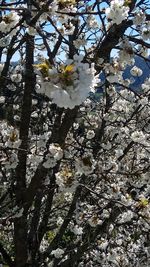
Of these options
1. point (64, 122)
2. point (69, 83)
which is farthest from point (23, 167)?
point (69, 83)

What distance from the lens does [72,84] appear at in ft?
5.94

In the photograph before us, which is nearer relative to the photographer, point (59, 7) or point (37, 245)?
point (59, 7)

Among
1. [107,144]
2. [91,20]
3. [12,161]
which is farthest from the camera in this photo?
[107,144]

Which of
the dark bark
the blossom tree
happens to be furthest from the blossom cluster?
the dark bark

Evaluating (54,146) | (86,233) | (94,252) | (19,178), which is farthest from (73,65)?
(94,252)

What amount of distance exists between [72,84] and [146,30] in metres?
2.50

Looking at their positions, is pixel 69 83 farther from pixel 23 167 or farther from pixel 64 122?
pixel 23 167

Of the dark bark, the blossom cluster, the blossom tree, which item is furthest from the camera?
the dark bark

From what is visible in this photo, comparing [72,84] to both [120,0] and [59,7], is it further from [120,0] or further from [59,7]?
[120,0]

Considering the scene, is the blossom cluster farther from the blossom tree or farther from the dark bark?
the dark bark

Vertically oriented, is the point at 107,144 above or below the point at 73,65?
above

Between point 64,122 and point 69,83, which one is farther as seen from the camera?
point 64,122

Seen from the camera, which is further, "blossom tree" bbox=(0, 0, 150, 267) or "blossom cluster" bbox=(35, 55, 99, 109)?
"blossom tree" bbox=(0, 0, 150, 267)

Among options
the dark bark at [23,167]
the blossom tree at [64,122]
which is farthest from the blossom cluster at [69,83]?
the dark bark at [23,167]
